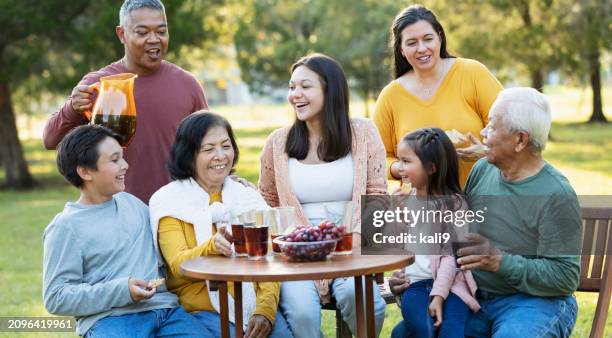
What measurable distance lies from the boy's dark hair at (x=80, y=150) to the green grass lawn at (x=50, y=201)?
106 inches

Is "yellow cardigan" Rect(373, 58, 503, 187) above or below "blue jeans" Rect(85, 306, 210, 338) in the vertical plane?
above

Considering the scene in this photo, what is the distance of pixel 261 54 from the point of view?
34250mm

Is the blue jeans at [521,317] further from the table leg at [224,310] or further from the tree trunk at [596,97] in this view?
the tree trunk at [596,97]

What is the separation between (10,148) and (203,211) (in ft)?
52.0

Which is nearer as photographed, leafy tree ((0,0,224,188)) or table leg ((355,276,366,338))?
table leg ((355,276,366,338))

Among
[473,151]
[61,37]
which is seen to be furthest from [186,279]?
[61,37]

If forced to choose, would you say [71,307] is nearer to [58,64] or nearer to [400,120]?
[400,120]

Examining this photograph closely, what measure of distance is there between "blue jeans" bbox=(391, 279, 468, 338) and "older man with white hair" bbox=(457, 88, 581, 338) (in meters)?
0.13

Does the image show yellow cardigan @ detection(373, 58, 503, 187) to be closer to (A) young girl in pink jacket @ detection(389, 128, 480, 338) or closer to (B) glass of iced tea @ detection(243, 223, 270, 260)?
(A) young girl in pink jacket @ detection(389, 128, 480, 338)

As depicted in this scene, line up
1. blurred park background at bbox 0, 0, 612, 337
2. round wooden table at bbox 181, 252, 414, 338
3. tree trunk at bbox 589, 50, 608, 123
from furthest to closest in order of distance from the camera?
tree trunk at bbox 589, 50, 608, 123 → blurred park background at bbox 0, 0, 612, 337 → round wooden table at bbox 181, 252, 414, 338

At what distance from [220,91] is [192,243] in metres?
71.4

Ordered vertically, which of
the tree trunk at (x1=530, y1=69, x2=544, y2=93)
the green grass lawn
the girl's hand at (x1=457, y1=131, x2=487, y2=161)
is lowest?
the green grass lawn

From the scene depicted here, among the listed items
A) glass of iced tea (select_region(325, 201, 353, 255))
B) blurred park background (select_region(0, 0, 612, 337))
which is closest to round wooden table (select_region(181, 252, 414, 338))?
glass of iced tea (select_region(325, 201, 353, 255))

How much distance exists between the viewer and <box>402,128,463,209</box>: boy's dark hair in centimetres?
418
